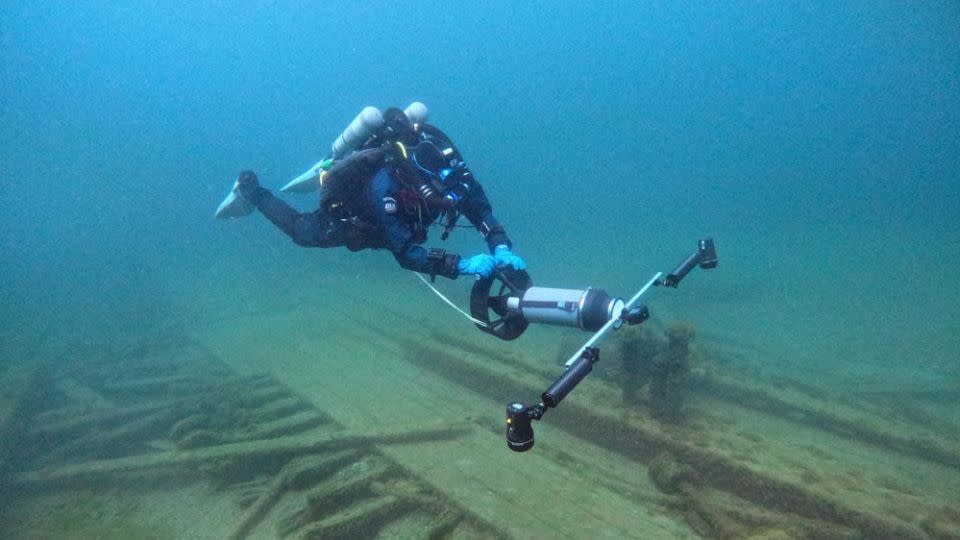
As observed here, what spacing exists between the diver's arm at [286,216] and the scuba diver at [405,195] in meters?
0.86

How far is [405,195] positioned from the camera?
207 inches

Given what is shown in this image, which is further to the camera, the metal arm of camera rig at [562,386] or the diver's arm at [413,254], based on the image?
the diver's arm at [413,254]

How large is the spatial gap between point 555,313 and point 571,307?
0.18 meters

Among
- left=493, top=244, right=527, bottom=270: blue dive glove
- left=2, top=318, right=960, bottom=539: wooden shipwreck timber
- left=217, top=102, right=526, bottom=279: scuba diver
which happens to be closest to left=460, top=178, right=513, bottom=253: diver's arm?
left=217, top=102, right=526, bottom=279: scuba diver

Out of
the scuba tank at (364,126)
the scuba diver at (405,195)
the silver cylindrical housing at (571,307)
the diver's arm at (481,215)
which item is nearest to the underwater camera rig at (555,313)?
the silver cylindrical housing at (571,307)

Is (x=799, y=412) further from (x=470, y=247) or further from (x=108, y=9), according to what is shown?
(x=108, y=9)

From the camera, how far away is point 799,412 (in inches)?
312

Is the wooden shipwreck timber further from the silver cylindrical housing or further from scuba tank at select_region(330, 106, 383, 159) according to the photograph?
scuba tank at select_region(330, 106, 383, 159)

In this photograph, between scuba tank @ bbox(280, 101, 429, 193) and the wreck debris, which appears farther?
scuba tank @ bbox(280, 101, 429, 193)

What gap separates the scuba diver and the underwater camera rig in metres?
0.29

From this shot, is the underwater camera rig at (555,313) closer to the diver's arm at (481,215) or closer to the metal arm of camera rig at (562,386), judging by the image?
the metal arm of camera rig at (562,386)

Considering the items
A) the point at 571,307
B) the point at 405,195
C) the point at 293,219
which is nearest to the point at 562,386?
the point at 571,307

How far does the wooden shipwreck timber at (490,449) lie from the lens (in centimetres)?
499

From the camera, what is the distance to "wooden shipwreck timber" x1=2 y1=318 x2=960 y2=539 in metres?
4.99
